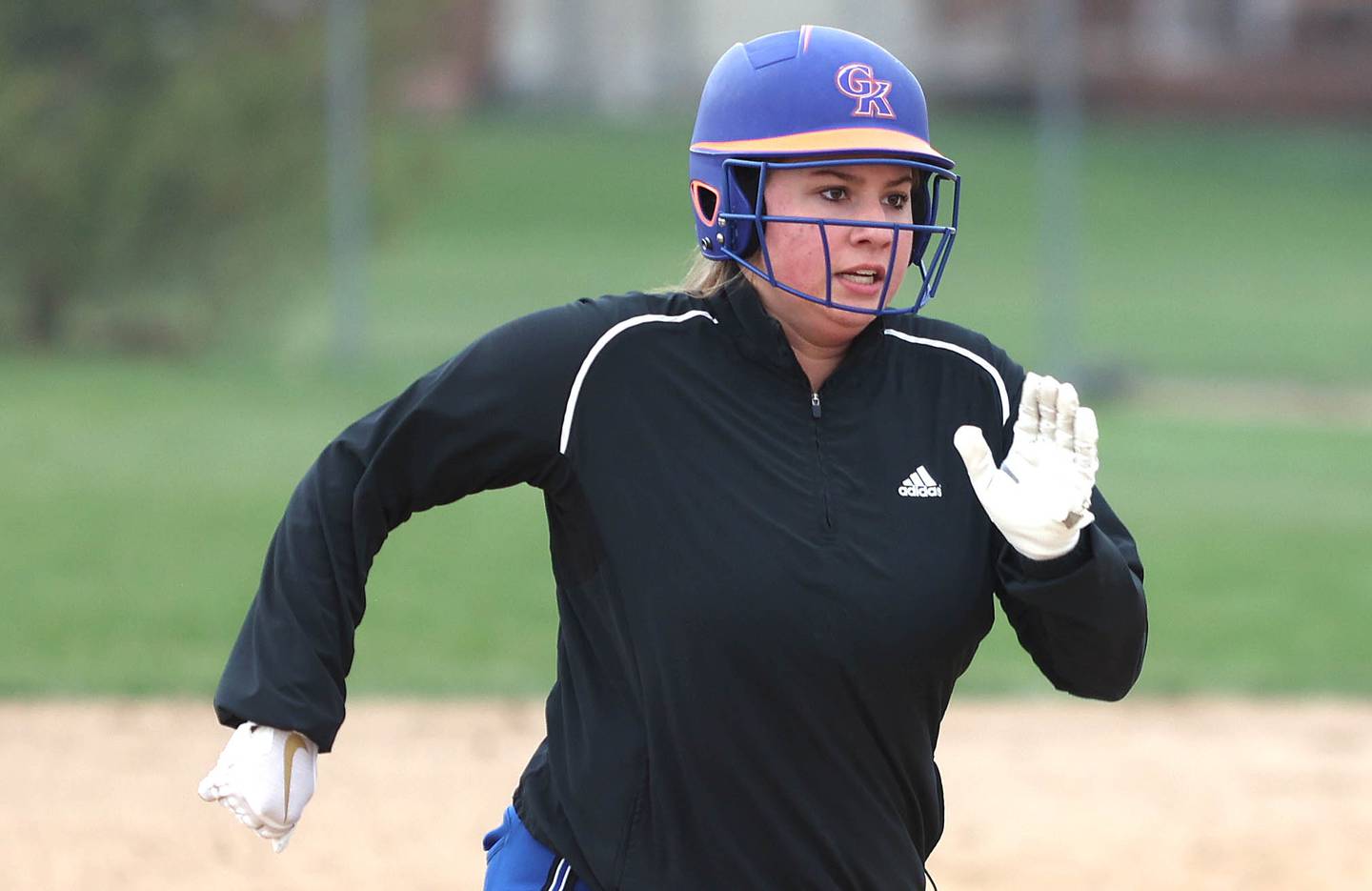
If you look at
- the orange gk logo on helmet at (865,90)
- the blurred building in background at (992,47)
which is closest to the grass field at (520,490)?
the blurred building in background at (992,47)

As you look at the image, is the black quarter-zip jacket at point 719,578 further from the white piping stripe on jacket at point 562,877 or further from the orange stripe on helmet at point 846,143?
the orange stripe on helmet at point 846,143

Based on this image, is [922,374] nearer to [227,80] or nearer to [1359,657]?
[1359,657]

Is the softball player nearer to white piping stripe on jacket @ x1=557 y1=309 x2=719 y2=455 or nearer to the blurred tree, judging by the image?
white piping stripe on jacket @ x1=557 y1=309 x2=719 y2=455

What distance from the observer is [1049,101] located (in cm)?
1470

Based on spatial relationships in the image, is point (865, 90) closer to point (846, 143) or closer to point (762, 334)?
point (846, 143)

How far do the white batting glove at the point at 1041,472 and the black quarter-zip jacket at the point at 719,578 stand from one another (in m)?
0.07

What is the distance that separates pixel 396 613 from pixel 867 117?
6.15 m

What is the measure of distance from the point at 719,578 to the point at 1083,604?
1.67 feet

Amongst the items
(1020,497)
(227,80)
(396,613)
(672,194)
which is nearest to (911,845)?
(1020,497)

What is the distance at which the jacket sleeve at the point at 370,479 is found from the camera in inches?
111

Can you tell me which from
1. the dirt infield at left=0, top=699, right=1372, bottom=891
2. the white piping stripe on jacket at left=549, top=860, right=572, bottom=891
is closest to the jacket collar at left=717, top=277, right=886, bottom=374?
the white piping stripe on jacket at left=549, top=860, right=572, bottom=891

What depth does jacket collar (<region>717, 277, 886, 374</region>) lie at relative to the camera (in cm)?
288

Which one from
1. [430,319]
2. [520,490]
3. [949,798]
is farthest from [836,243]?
[430,319]

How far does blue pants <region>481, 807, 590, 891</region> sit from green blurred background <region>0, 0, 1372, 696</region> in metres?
4.62
